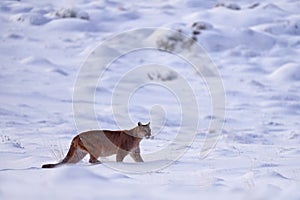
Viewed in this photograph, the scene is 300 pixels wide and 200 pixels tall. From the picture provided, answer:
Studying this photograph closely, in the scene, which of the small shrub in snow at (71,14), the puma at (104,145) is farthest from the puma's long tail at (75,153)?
the small shrub in snow at (71,14)

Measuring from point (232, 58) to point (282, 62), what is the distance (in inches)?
64.6

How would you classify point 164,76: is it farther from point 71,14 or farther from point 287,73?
point 71,14

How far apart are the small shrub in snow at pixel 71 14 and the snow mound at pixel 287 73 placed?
851 centimetres

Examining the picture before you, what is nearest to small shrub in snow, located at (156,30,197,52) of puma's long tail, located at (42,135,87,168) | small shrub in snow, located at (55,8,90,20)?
small shrub in snow, located at (55,8,90,20)

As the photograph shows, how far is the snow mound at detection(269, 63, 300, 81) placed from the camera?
16.0m

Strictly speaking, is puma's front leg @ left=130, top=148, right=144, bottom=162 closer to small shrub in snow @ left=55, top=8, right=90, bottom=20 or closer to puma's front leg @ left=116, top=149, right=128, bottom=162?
puma's front leg @ left=116, top=149, right=128, bottom=162

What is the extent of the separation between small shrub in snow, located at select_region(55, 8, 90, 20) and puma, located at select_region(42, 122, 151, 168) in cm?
1506

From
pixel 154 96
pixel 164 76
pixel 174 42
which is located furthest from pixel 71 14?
pixel 154 96

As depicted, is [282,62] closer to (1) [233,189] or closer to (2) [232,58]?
(2) [232,58]

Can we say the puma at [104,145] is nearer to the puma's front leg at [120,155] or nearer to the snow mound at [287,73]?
the puma's front leg at [120,155]

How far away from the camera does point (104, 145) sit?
6.49m

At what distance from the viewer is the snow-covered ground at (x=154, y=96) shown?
4.83m

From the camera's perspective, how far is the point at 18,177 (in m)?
4.73

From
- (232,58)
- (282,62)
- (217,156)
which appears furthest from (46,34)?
(217,156)
